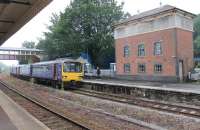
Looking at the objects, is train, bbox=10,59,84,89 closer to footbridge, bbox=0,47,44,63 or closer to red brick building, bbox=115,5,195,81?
red brick building, bbox=115,5,195,81

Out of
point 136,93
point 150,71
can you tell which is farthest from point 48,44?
point 136,93

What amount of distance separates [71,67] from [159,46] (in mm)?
12180

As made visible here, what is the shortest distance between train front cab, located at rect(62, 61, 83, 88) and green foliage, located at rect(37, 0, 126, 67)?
867 inches

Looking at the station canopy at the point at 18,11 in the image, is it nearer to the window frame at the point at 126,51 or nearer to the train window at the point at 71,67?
the train window at the point at 71,67

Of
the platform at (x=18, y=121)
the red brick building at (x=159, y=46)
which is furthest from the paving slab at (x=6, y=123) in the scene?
the red brick building at (x=159, y=46)

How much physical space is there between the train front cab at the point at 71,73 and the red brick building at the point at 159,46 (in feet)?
34.5

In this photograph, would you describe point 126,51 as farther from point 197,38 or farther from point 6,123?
point 6,123

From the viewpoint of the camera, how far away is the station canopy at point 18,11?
11.8 meters

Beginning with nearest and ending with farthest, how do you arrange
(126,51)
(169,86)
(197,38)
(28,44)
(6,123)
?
(6,123)
(169,86)
(126,51)
(197,38)
(28,44)

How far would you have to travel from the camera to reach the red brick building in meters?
32.7

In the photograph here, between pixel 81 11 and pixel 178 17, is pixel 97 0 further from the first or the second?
pixel 178 17

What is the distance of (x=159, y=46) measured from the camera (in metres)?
34.5

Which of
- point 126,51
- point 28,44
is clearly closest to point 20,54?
point 28,44

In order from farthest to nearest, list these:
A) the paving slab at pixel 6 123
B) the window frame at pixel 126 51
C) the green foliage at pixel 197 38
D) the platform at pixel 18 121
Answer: the green foliage at pixel 197 38
the window frame at pixel 126 51
the platform at pixel 18 121
the paving slab at pixel 6 123
